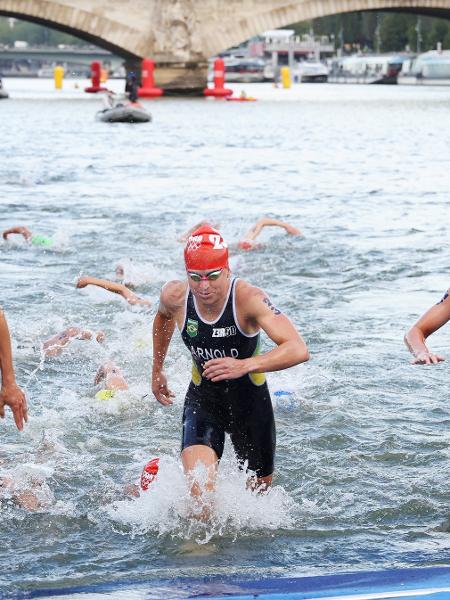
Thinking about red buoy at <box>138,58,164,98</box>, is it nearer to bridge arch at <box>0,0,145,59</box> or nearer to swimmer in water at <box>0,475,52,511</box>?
bridge arch at <box>0,0,145,59</box>

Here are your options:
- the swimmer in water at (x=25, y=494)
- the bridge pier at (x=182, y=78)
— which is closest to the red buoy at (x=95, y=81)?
the bridge pier at (x=182, y=78)

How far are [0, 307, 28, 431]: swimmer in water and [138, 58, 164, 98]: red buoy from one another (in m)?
59.8

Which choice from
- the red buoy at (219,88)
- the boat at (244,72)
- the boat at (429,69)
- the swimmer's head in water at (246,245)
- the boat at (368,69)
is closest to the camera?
the swimmer's head in water at (246,245)

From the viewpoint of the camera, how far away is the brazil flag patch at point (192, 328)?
6.60 metres

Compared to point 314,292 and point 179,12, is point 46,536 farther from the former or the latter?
point 179,12

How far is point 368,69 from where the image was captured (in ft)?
378

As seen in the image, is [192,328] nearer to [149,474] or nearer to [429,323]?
[149,474]

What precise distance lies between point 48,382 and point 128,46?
57.2 m

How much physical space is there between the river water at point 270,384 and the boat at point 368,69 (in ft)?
272

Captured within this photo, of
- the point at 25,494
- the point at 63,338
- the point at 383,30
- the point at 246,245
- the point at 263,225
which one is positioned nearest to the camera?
the point at 25,494

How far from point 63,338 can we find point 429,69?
92335 mm

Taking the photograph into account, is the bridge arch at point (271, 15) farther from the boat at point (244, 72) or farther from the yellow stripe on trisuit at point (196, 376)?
the yellow stripe on trisuit at point (196, 376)

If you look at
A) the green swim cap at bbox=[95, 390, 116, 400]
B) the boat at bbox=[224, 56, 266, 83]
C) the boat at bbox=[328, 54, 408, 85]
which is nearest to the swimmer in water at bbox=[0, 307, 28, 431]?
the green swim cap at bbox=[95, 390, 116, 400]

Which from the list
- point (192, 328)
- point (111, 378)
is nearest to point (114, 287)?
point (111, 378)
